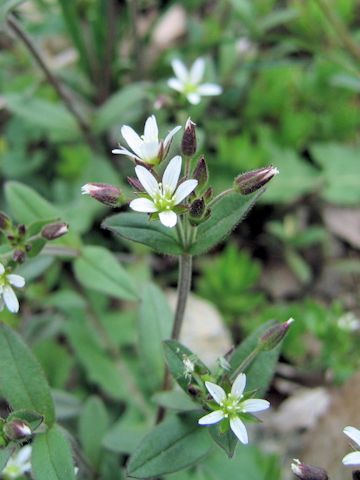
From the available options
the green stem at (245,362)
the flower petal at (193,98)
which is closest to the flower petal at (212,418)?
the green stem at (245,362)

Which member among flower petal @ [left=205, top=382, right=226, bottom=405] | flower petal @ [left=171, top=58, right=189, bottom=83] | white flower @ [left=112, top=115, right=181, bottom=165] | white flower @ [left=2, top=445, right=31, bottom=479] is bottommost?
white flower @ [left=2, top=445, right=31, bottom=479]

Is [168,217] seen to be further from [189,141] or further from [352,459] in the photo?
[352,459]

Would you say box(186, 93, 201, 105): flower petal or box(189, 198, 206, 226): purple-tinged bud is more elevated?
box(189, 198, 206, 226): purple-tinged bud

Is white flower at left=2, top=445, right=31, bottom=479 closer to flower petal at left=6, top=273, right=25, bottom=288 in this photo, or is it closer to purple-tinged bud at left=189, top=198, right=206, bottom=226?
flower petal at left=6, top=273, right=25, bottom=288

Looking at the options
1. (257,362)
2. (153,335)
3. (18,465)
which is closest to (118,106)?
(153,335)

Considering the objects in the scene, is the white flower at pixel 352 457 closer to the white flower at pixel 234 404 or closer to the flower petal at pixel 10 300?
the white flower at pixel 234 404

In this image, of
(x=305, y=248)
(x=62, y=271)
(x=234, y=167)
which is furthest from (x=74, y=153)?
(x=305, y=248)

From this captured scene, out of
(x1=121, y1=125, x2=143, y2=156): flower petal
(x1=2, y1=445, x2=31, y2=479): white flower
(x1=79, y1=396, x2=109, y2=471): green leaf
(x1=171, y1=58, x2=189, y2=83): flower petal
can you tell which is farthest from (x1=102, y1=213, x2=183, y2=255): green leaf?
(x1=171, y1=58, x2=189, y2=83): flower petal
